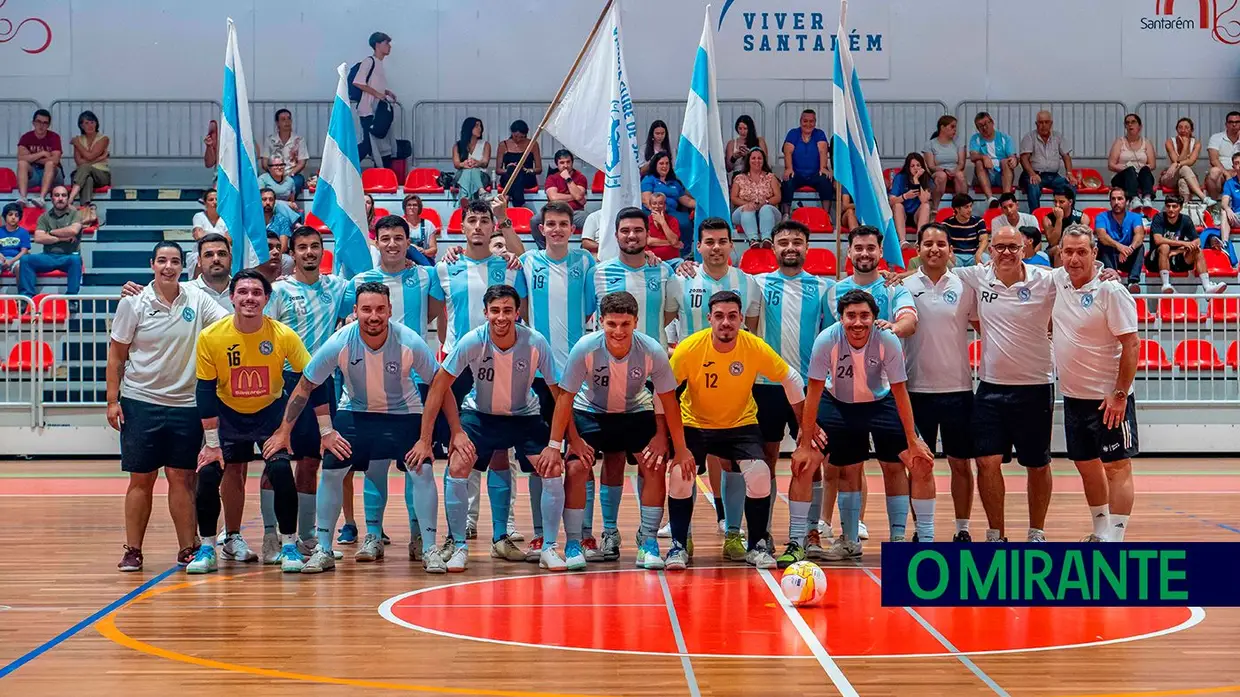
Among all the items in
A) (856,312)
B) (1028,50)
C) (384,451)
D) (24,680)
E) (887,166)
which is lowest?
(24,680)

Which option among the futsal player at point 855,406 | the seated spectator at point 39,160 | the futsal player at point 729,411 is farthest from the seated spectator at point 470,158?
the futsal player at point 855,406

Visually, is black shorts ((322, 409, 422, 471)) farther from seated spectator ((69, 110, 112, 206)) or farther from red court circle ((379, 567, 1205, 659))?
seated spectator ((69, 110, 112, 206))

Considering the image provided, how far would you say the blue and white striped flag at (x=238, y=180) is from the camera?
35.7 feet

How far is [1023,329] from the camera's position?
9.46 m

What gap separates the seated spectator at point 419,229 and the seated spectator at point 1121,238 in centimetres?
887

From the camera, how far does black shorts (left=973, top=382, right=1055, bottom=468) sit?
372 inches

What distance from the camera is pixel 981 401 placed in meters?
9.55

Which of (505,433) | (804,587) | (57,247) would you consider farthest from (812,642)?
(57,247)

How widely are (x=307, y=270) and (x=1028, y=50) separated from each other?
16311 mm

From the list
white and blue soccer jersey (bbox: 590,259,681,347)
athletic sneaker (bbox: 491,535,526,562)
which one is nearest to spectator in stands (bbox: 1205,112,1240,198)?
white and blue soccer jersey (bbox: 590,259,681,347)

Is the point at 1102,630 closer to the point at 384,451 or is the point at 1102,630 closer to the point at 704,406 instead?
the point at 704,406

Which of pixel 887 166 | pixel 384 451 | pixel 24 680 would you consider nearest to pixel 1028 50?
pixel 887 166

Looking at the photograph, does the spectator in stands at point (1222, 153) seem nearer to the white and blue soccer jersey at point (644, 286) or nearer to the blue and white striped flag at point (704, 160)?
the blue and white striped flag at point (704, 160)

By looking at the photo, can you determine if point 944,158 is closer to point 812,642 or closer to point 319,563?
point 319,563
